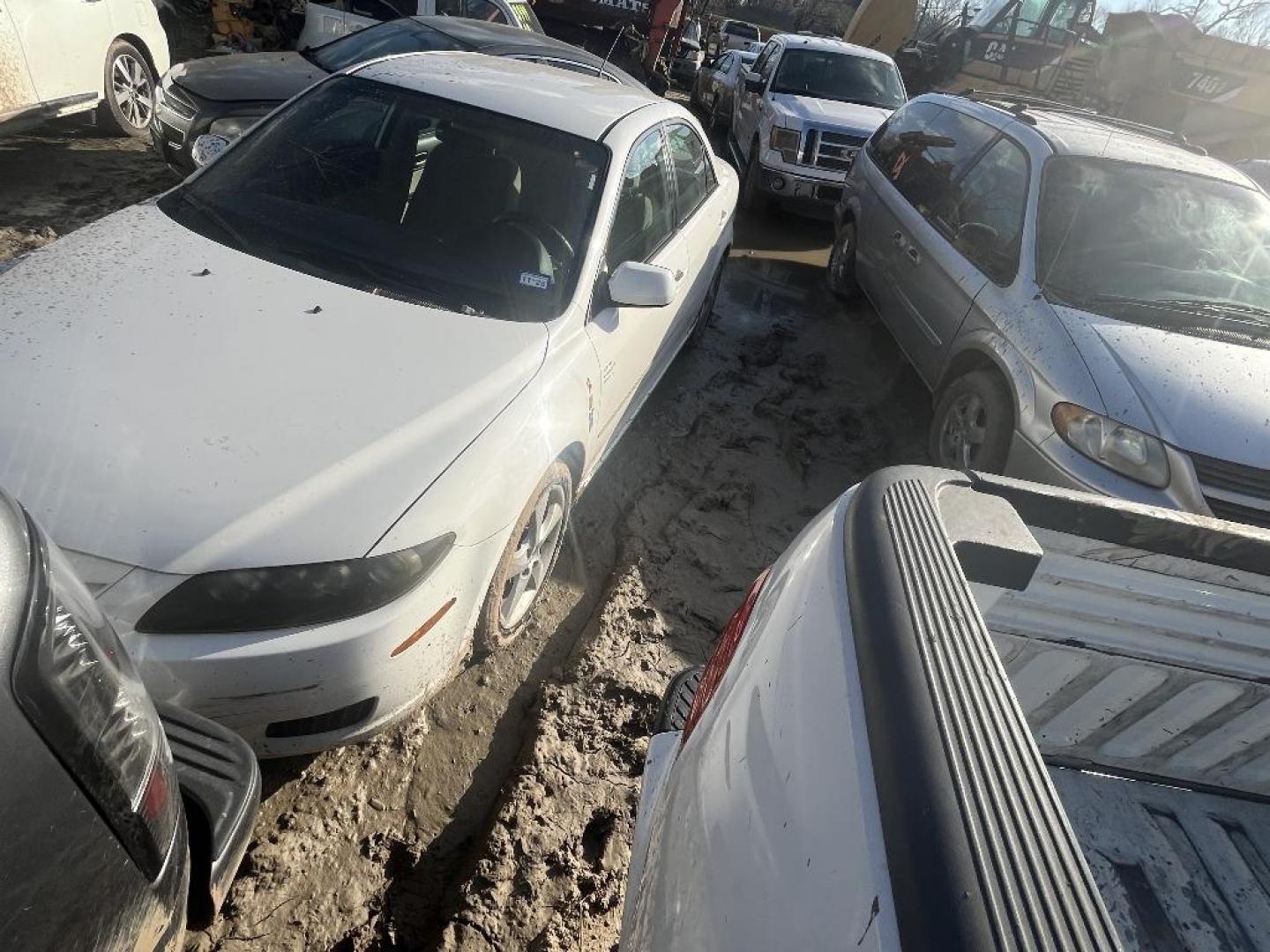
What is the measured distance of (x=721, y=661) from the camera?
1.63 meters

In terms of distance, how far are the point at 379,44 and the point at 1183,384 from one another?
5.91 metres

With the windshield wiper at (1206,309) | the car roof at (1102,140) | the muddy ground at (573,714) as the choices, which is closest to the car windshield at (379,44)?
the muddy ground at (573,714)

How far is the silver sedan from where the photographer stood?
39.2ft

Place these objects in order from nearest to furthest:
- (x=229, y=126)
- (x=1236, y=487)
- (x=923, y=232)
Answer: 1. (x=1236, y=487)
2. (x=923, y=232)
3. (x=229, y=126)

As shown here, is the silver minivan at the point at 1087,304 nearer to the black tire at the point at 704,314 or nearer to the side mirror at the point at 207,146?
the black tire at the point at 704,314

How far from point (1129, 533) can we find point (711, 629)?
5.82 feet

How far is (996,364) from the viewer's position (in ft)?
12.6

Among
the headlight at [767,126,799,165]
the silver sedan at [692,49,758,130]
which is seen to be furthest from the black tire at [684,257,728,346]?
the silver sedan at [692,49,758,130]

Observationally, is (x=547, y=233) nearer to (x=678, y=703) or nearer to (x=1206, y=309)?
(x=678, y=703)

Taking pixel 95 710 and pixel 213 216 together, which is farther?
pixel 213 216

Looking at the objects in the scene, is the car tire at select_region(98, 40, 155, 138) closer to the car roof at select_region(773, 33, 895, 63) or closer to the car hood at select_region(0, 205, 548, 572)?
the car hood at select_region(0, 205, 548, 572)

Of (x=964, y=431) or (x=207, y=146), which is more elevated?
(x=207, y=146)

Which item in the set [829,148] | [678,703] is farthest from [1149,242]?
[829,148]

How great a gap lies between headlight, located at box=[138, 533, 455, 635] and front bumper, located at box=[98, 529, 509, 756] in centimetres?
2
